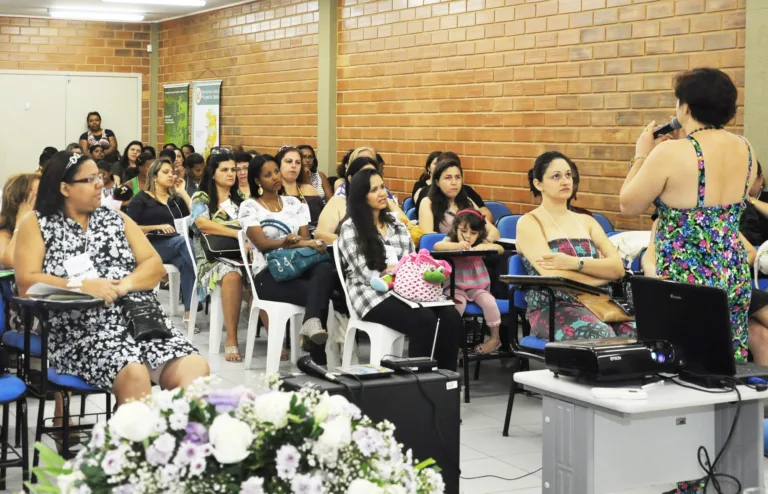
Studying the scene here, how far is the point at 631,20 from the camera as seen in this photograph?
7543mm

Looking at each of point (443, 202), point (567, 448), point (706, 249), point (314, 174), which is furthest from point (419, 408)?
point (314, 174)

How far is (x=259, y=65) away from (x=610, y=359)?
10.5 meters

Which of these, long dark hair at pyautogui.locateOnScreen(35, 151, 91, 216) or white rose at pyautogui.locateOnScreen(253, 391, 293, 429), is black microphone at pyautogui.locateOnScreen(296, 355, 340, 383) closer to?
long dark hair at pyautogui.locateOnScreen(35, 151, 91, 216)

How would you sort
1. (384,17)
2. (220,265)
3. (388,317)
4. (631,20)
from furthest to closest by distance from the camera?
(384,17), (631,20), (220,265), (388,317)

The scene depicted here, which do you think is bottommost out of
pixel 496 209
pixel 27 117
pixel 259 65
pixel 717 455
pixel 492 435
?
pixel 492 435

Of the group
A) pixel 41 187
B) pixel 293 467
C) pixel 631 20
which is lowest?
pixel 293 467

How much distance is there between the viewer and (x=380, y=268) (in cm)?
561

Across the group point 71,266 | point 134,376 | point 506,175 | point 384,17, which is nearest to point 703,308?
point 134,376

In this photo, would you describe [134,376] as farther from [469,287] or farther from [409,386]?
[469,287]

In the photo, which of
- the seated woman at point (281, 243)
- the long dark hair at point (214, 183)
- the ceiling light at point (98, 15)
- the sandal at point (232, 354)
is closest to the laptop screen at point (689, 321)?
the seated woman at point (281, 243)

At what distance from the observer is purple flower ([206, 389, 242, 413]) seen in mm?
1657

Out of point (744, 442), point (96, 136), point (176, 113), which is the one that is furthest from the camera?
point (96, 136)

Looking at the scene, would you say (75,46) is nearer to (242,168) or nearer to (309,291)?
(242,168)

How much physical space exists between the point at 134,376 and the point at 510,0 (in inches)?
227
